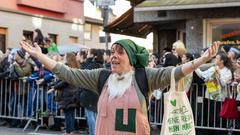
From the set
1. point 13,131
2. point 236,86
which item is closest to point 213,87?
point 236,86

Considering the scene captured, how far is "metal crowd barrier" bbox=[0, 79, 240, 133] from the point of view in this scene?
35.0ft

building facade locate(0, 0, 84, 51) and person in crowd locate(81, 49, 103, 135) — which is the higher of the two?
building facade locate(0, 0, 84, 51)

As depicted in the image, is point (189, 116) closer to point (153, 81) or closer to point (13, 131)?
point (153, 81)

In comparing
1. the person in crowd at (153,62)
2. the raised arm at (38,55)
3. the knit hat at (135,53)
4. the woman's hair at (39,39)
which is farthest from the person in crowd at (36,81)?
the knit hat at (135,53)

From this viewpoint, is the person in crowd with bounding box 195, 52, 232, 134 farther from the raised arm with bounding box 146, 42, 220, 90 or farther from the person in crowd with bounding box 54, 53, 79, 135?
the raised arm with bounding box 146, 42, 220, 90

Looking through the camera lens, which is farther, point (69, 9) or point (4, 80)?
point (69, 9)

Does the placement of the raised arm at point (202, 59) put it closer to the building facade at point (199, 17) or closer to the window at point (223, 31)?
the building facade at point (199, 17)

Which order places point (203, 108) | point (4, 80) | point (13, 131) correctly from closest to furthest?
point (203, 108) < point (13, 131) < point (4, 80)

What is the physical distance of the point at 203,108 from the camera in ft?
35.2

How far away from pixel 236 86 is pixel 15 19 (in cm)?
1777

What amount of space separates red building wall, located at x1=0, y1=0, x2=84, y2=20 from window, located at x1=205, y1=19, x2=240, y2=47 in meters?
12.9

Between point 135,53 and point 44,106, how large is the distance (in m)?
7.84

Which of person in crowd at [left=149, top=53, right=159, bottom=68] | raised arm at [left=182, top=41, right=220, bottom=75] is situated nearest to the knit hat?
raised arm at [left=182, top=41, right=220, bottom=75]

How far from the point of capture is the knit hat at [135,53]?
457 cm
